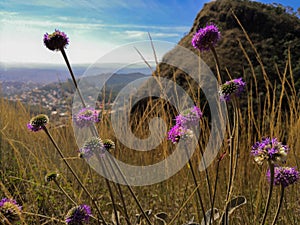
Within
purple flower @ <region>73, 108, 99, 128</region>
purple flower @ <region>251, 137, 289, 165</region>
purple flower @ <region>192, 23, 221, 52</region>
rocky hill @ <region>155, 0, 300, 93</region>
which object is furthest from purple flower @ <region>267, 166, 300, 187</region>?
rocky hill @ <region>155, 0, 300, 93</region>

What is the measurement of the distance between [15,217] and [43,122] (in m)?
0.26

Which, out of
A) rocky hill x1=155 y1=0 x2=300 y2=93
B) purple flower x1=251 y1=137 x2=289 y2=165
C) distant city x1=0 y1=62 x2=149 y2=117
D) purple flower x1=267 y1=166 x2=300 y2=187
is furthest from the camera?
rocky hill x1=155 y1=0 x2=300 y2=93

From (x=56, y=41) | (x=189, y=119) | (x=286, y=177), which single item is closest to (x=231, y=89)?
(x=189, y=119)

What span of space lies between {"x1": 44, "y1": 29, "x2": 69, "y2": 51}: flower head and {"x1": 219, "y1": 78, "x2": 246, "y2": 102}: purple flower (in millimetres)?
451

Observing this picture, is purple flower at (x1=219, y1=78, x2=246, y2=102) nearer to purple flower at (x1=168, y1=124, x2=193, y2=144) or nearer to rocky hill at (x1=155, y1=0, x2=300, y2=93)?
purple flower at (x1=168, y1=124, x2=193, y2=144)

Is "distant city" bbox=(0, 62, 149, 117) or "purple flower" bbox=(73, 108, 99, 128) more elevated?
"distant city" bbox=(0, 62, 149, 117)

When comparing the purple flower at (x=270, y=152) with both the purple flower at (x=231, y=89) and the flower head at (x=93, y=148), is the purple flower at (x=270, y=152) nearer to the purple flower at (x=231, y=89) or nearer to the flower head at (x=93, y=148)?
the purple flower at (x=231, y=89)

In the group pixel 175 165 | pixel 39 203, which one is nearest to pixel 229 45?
pixel 175 165

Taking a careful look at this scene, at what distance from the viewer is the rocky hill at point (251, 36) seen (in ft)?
14.0

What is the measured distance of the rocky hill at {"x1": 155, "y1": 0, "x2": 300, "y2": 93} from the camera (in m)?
4.28

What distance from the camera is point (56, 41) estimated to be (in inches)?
35.6

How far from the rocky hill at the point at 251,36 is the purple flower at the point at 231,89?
10.9 ft

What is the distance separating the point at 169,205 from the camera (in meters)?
1.82

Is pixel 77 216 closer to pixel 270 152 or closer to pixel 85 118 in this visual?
pixel 85 118
